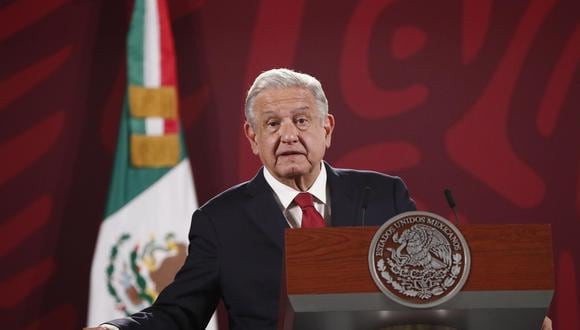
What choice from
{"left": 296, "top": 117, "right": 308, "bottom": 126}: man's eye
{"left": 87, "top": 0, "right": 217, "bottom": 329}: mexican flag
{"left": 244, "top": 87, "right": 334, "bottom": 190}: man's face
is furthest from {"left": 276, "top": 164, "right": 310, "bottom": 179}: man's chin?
{"left": 87, "top": 0, "right": 217, "bottom": 329}: mexican flag

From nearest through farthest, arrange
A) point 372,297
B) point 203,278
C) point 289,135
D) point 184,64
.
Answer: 1. point 372,297
2. point 203,278
3. point 289,135
4. point 184,64

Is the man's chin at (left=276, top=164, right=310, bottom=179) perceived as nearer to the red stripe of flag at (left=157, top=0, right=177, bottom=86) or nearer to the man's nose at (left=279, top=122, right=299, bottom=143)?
the man's nose at (left=279, top=122, right=299, bottom=143)

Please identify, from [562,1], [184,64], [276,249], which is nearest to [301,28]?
[184,64]

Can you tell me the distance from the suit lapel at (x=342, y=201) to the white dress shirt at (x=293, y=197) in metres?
0.03

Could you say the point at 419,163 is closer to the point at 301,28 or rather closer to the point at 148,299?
the point at 301,28

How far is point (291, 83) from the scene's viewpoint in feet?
8.04

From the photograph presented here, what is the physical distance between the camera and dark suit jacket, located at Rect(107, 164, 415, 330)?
2242 millimetres

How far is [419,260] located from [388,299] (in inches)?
3.6

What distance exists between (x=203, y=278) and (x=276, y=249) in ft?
0.66

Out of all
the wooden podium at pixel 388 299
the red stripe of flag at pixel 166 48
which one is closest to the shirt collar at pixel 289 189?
the wooden podium at pixel 388 299

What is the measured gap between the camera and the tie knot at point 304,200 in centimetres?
237

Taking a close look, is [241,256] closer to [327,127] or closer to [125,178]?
[327,127]

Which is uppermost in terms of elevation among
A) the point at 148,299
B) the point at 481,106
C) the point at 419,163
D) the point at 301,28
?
the point at 301,28

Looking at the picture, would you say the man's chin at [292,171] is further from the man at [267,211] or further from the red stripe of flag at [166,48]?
the red stripe of flag at [166,48]
